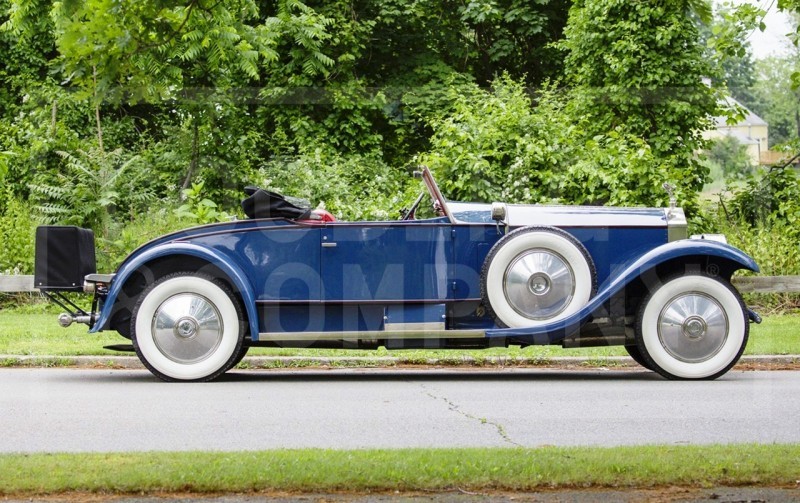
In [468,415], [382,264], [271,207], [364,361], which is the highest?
[271,207]

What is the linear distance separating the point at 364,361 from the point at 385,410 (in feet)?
10.3

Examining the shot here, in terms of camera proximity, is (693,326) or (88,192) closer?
(693,326)

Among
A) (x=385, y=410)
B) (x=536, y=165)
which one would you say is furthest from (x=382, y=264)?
(x=536, y=165)

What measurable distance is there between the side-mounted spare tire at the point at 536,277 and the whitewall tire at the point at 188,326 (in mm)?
2093

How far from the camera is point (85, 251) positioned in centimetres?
914

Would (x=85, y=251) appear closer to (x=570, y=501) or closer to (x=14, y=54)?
(x=570, y=501)

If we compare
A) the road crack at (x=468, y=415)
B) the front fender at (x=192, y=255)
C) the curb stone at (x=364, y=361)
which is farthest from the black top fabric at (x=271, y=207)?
the curb stone at (x=364, y=361)

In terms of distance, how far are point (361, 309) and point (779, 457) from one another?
13.6 ft

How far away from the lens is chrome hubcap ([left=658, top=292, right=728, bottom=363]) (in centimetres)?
880

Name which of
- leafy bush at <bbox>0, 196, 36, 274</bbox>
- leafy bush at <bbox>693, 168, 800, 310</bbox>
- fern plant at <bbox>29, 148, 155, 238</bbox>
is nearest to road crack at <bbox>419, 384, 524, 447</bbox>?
leafy bush at <bbox>693, 168, 800, 310</bbox>

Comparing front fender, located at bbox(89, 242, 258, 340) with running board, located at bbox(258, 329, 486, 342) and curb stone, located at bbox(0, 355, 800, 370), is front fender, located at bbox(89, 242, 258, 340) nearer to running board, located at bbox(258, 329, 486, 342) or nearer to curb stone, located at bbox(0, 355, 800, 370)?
running board, located at bbox(258, 329, 486, 342)

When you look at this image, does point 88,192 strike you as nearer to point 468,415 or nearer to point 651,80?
point 651,80

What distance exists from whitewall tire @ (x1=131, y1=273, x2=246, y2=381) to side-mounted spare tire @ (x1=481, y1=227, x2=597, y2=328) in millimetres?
2093

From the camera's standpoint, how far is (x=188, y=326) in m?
8.70
